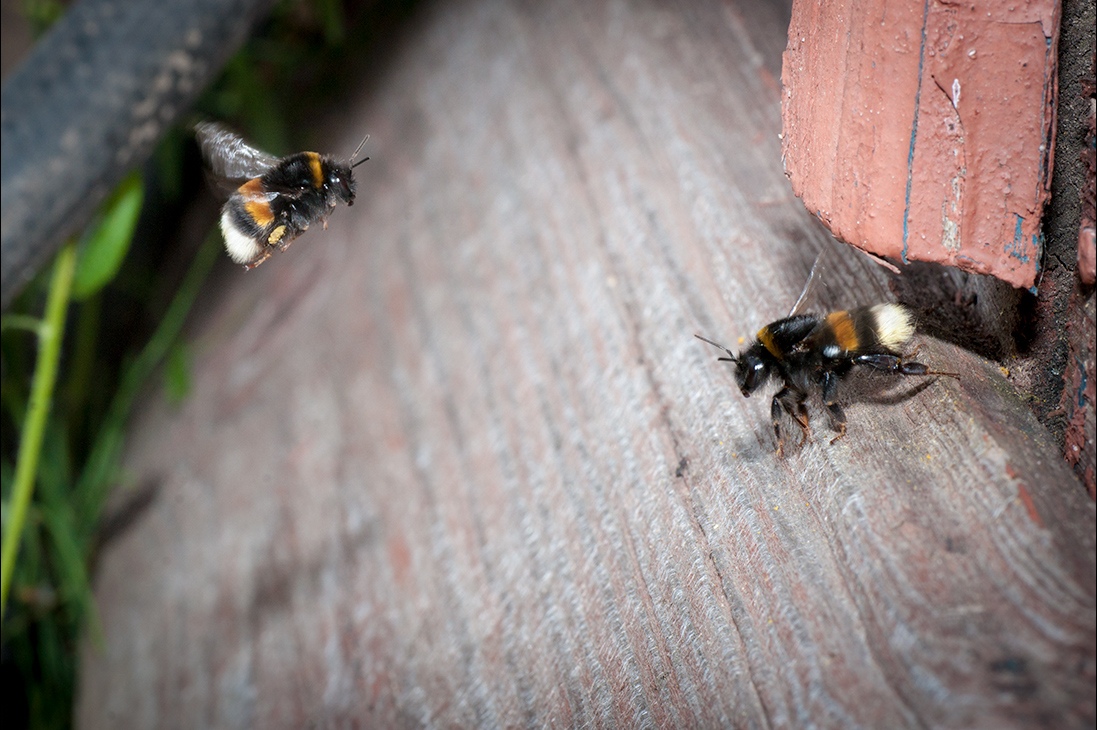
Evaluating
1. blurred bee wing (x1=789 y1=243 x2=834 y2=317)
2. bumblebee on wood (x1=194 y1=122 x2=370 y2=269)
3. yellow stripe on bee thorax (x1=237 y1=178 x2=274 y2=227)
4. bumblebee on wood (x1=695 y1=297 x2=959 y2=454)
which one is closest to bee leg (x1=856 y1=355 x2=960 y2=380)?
bumblebee on wood (x1=695 y1=297 x2=959 y2=454)

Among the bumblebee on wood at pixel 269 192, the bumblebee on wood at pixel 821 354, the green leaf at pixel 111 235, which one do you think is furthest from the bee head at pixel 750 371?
the green leaf at pixel 111 235

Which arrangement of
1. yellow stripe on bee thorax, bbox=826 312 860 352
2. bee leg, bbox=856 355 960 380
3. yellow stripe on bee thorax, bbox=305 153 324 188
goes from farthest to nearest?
yellow stripe on bee thorax, bbox=305 153 324 188 < yellow stripe on bee thorax, bbox=826 312 860 352 < bee leg, bbox=856 355 960 380

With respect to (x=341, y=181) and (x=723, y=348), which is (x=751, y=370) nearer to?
(x=723, y=348)

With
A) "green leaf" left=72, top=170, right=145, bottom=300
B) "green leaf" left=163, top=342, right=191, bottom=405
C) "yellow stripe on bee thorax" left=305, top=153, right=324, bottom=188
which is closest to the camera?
"yellow stripe on bee thorax" left=305, top=153, right=324, bottom=188

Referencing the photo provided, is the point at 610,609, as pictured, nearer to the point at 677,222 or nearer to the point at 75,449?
the point at 677,222

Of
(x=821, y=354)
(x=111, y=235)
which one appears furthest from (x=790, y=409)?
(x=111, y=235)

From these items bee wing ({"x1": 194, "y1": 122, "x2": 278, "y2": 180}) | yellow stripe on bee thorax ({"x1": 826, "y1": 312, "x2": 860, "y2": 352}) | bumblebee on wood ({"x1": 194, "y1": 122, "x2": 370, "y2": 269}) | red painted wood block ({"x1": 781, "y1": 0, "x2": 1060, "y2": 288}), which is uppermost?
bee wing ({"x1": 194, "y1": 122, "x2": 278, "y2": 180})

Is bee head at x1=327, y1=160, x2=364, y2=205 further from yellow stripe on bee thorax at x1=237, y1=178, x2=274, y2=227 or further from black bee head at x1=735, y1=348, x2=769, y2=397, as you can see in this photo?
black bee head at x1=735, y1=348, x2=769, y2=397

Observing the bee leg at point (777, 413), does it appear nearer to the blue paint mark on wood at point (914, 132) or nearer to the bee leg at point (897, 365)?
the bee leg at point (897, 365)
